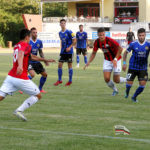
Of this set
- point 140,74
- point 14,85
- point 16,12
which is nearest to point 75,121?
point 14,85

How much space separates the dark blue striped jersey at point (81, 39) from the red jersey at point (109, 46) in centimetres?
1246

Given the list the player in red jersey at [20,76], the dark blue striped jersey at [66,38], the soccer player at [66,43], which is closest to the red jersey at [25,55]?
the player in red jersey at [20,76]

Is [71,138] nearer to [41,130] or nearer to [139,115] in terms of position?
[41,130]

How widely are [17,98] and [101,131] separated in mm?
4853

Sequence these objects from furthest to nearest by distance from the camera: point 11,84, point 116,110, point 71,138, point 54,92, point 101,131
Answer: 1. point 54,92
2. point 116,110
3. point 11,84
4. point 101,131
5. point 71,138

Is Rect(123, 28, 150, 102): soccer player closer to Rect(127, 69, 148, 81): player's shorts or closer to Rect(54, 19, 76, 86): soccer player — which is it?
Rect(127, 69, 148, 81): player's shorts

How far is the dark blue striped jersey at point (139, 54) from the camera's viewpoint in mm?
11008

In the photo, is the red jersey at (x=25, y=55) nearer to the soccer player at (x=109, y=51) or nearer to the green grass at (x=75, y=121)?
the green grass at (x=75, y=121)

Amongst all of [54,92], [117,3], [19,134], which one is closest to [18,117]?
[19,134]

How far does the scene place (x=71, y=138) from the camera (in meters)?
7.21

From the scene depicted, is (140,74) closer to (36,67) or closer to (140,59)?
(140,59)

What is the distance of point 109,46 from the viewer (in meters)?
12.0

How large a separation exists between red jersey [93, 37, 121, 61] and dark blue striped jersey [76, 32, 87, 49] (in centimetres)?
1246

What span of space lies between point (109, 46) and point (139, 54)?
120 centimetres
